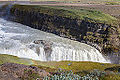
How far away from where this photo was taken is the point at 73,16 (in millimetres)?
33688

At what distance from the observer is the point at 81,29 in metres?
30.5

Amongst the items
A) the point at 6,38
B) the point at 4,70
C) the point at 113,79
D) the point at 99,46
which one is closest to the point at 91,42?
the point at 99,46

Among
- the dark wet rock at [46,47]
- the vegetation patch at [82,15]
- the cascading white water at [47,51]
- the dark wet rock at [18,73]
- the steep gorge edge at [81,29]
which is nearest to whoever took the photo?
the dark wet rock at [18,73]

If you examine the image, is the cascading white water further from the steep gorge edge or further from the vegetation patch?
the vegetation patch

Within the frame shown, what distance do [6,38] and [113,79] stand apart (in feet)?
62.9

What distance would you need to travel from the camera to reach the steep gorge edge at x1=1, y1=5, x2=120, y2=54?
26.7 metres

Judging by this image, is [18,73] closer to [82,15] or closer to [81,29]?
[81,29]

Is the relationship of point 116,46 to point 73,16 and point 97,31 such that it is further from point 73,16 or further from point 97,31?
point 73,16

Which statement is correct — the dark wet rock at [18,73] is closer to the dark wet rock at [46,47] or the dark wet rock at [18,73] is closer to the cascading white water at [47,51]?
the cascading white water at [47,51]

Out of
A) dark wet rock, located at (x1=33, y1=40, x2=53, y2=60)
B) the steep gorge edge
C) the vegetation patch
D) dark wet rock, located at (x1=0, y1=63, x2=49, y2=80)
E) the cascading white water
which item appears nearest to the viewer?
dark wet rock, located at (x1=0, y1=63, x2=49, y2=80)

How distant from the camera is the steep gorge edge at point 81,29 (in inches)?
1050

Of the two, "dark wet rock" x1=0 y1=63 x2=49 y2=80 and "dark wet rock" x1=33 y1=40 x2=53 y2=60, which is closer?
"dark wet rock" x1=0 y1=63 x2=49 y2=80

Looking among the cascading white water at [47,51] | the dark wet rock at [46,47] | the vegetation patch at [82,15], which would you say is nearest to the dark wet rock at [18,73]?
the cascading white water at [47,51]

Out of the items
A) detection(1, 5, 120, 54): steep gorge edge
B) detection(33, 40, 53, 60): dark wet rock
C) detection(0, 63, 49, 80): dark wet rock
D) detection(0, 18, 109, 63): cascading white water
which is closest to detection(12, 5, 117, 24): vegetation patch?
detection(1, 5, 120, 54): steep gorge edge
